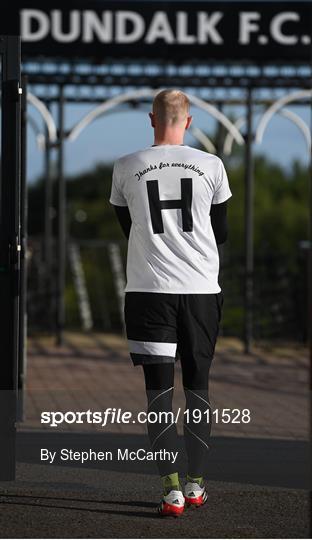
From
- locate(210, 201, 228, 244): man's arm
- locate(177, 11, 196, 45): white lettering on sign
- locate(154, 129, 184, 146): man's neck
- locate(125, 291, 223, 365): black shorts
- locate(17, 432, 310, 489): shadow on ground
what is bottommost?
locate(17, 432, 310, 489): shadow on ground

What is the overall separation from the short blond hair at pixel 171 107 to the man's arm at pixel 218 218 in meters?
0.40

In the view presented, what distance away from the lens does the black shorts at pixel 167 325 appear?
500cm

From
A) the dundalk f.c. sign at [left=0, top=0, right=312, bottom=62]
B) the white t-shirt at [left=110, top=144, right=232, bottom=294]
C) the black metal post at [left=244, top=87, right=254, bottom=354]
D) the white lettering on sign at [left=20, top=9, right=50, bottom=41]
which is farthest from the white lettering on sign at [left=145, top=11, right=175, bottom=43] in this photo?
the white t-shirt at [left=110, top=144, right=232, bottom=294]

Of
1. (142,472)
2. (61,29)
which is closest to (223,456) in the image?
(142,472)

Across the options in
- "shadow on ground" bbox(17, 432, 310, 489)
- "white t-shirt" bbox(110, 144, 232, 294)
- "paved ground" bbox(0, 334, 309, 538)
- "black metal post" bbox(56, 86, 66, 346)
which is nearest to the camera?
"paved ground" bbox(0, 334, 309, 538)

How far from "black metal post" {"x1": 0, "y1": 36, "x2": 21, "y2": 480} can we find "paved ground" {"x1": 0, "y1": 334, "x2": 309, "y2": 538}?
0.31 m

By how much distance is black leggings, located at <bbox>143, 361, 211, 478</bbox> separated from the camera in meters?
5.04

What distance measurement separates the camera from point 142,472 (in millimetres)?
6297

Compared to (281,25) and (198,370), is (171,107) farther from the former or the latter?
(281,25)

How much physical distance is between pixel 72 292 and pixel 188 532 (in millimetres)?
16839

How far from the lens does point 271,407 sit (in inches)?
368

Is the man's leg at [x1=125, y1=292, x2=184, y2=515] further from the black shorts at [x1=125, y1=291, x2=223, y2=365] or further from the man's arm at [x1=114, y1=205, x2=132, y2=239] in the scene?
the man's arm at [x1=114, y1=205, x2=132, y2=239]

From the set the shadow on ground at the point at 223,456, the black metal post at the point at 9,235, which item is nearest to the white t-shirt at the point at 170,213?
the black metal post at the point at 9,235

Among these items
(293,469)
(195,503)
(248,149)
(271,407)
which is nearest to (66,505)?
(195,503)
